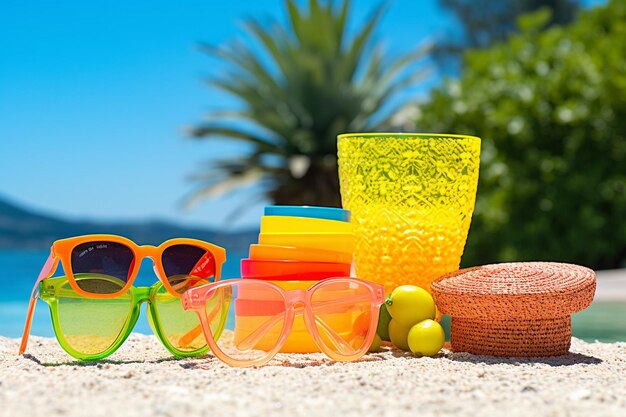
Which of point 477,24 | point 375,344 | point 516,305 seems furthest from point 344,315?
point 477,24

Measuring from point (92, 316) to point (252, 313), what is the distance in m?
0.52

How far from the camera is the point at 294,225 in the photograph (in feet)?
9.02

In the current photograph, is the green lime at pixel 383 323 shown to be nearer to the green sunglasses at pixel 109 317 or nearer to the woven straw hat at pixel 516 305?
the woven straw hat at pixel 516 305

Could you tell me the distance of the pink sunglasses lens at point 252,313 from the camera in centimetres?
251

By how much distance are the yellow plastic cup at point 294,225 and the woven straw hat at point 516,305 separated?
44cm

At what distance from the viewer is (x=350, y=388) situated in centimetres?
192

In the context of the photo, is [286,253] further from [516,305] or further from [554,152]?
[554,152]

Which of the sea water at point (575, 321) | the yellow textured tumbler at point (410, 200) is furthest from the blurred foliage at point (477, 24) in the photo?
the yellow textured tumbler at point (410, 200)

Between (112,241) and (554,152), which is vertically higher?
(554,152)

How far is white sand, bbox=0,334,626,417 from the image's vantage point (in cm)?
168

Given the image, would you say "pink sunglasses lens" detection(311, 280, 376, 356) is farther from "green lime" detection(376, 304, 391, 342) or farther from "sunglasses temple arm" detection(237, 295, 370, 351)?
"green lime" detection(376, 304, 391, 342)

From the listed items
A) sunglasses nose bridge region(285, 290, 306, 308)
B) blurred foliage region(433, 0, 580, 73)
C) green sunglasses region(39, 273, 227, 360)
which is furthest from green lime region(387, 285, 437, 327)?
blurred foliage region(433, 0, 580, 73)

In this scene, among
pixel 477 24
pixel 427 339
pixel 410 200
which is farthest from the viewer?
pixel 477 24

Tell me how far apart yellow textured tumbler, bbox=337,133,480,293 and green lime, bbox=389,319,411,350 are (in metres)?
0.24
